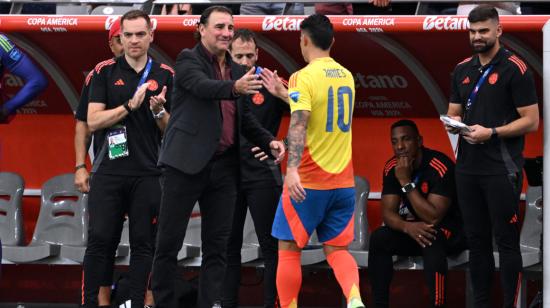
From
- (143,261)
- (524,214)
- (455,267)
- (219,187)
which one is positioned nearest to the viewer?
(219,187)

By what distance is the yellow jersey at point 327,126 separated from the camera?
772 centimetres

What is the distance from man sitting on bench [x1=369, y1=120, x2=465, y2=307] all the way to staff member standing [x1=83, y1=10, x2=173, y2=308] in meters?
1.80

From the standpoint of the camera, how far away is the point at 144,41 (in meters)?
8.23

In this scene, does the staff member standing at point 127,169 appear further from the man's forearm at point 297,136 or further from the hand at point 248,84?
the hand at point 248,84

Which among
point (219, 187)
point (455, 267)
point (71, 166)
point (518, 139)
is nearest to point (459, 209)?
point (455, 267)

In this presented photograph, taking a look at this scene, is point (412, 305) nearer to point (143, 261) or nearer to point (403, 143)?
point (403, 143)

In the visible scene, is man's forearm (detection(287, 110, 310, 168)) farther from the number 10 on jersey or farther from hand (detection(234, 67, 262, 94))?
hand (detection(234, 67, 262, 94))

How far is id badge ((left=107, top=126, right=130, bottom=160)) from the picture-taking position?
818 centimetres

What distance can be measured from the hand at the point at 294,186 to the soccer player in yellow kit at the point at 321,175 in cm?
8

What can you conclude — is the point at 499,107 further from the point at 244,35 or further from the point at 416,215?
the point at 244,35

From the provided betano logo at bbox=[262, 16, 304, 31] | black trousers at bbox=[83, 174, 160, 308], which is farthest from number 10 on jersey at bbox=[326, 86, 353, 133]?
betano logo at bbox=[262, 16, 304, 31]

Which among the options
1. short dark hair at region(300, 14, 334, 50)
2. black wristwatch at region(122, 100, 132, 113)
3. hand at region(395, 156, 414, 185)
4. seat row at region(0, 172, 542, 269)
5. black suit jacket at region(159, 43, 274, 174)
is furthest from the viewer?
seat row at region(0, 172, 542, 269)

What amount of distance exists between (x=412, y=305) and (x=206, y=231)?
10.4 feet

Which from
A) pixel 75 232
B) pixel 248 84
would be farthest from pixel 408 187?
pixel 75 232
